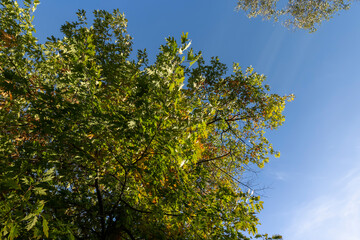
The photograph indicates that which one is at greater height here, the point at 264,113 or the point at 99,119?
the point at 264,113

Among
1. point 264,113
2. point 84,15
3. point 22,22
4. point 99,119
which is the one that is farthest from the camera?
point 264,113

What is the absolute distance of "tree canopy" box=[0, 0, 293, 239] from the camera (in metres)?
3.57

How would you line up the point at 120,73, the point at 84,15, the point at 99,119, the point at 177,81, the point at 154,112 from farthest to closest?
the point at 84,15 → the point at 120,73 → the point at 99,119 → the point at 154,112 → the point at 177,81

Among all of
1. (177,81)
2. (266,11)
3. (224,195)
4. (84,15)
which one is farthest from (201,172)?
(266,11)

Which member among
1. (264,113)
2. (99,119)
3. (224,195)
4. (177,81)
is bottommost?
(99,119)

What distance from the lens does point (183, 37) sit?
341 cm

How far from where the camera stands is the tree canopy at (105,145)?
357cm

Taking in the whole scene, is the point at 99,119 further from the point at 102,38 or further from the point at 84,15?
the point at 84,15

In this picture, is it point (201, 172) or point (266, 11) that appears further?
point (266, 11)

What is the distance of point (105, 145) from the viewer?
456 centimetres

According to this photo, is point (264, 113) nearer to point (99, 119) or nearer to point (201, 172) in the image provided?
point (201, 172)

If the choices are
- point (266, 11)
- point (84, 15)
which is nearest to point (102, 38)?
point (84, 15)

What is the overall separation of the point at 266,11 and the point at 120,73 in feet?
44.6

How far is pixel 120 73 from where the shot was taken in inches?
268
